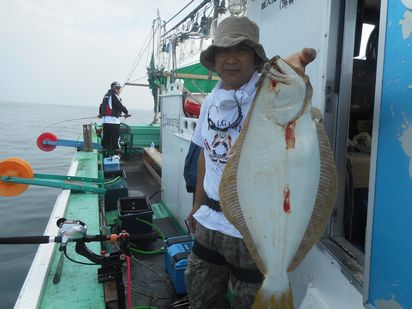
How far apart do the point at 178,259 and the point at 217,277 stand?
3.70ft

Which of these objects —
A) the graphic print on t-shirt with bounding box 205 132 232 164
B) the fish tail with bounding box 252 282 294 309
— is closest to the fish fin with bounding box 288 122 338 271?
the fish tail with bounding box 252 282 294 309

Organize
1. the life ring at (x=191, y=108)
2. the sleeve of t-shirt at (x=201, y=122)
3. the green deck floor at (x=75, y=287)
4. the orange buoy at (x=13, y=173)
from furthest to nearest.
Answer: the life ring at (x=191, y=108)
the orange buoy at (x=13, y=173)
the green deck floor at (x=75, y=287)
the sleeve of t-shirt at (x=201, y=122)

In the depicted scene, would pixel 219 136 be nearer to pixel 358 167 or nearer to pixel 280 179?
pixel 280 179

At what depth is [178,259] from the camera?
3.11 meters

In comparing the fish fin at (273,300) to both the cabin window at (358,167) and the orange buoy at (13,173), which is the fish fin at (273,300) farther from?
the orange buoy at (13,173)

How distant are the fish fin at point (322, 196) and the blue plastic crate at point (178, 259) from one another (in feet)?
6.32

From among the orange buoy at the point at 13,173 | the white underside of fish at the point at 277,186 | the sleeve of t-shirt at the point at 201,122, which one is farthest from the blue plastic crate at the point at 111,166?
the white underside of fish at the point at 277,186

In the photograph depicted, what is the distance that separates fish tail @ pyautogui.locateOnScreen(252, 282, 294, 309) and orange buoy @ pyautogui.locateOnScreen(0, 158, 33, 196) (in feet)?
11.1

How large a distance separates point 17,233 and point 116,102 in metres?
4.44

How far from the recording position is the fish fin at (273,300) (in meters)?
1.33

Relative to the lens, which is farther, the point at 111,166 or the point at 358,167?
the point at 111,166

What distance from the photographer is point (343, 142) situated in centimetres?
193

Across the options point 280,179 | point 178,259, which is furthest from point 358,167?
point 178,259

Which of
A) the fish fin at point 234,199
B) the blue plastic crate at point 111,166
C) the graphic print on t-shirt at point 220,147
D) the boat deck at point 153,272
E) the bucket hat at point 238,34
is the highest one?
the bucket hat at point 238,34
